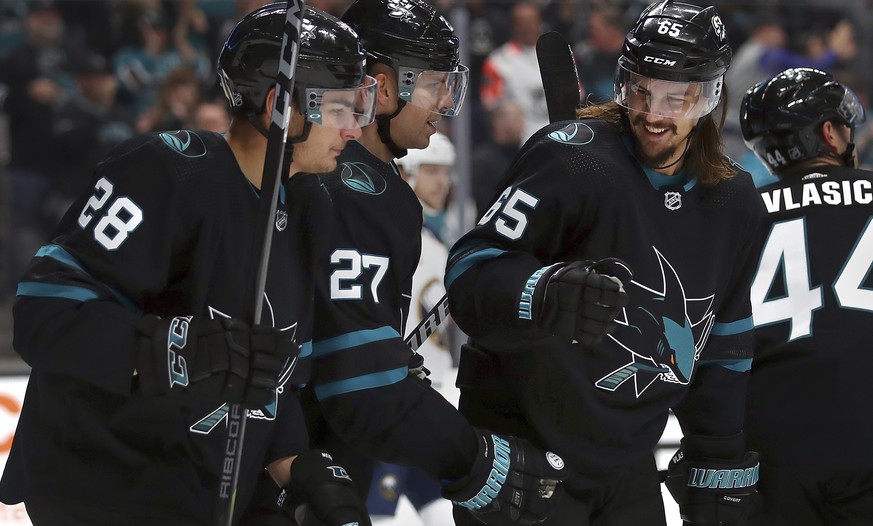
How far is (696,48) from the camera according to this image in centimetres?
248

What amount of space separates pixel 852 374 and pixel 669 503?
3.91ft

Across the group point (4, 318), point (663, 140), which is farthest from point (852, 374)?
point (4, 318)

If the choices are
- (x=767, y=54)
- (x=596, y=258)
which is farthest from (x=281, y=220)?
(x=767, y=54)

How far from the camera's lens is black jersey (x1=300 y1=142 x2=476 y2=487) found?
242 cm

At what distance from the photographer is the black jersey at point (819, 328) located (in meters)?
2.96

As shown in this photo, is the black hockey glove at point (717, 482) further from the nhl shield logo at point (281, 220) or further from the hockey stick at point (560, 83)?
the nhl shield logo at point (281, 220)

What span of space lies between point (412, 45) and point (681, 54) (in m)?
0.62

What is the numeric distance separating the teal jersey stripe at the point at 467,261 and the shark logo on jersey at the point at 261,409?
0.34 meters

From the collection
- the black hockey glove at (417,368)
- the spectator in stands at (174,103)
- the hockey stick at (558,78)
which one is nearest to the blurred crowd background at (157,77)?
the spectator in stands at (174,103)

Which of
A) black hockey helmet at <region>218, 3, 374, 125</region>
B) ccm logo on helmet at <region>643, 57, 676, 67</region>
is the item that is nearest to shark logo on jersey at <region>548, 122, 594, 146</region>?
ccm logo on helmet at <region>643, 57, 676, 67</region>

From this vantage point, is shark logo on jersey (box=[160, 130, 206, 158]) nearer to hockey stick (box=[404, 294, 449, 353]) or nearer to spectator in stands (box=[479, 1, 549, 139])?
hockey stick (box=[404, 294, 449, 353])

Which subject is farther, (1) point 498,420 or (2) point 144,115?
(2) point 144,115

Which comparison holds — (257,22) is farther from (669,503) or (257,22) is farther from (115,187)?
(669,503)

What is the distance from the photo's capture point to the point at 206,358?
6.31 ft
